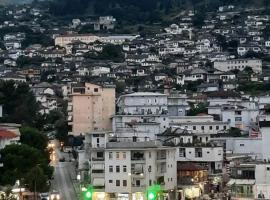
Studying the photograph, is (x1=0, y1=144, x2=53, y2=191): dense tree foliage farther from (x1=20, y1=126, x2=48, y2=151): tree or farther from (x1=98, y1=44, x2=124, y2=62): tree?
(x1=98, y1=44, x2=124, y2=62): tree

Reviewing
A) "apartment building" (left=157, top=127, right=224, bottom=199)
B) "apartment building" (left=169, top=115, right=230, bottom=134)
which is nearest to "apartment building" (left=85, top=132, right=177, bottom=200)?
"apartment building" (left=157, top=127, right=224, bottom=199)

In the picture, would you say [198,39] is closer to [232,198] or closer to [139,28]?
[139,28]

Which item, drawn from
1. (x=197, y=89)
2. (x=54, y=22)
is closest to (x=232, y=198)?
(x=197, y=89)

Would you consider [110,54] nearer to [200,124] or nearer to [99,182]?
[200,124]

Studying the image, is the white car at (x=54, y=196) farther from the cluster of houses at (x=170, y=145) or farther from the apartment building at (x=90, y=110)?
the apartment building at (x=90, y=110)

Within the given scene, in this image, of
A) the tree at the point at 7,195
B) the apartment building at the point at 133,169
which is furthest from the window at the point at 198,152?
the tree at the point at 7,195

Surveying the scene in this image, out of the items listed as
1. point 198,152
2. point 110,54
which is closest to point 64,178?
point 198,152
